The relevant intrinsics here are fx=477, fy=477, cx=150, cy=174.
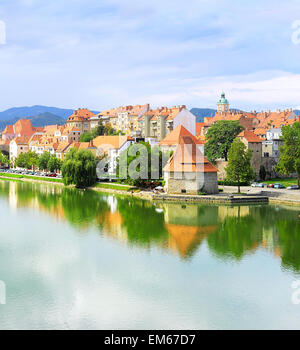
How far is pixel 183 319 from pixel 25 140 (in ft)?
208

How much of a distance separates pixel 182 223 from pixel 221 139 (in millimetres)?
18202

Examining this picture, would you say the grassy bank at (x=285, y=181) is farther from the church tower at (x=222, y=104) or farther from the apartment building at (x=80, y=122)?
the church tower at (x=222, y=104)

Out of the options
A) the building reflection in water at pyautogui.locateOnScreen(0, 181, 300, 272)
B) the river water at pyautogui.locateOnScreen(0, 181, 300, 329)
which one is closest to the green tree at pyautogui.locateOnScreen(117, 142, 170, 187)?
the building reflection in water at pyautogui.locateOnScreen(0, 181, 300, 272)

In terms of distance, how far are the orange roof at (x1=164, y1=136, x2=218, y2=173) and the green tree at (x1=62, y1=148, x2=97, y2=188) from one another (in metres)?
7.93

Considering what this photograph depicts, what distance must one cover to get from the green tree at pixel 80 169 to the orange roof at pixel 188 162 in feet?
26.0

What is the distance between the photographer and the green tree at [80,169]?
37.6m

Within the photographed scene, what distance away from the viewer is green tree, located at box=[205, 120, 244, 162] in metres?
38.8

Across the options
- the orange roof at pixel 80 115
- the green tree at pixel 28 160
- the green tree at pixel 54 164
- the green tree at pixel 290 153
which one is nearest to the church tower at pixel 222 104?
the orange roof at pixel 80 115

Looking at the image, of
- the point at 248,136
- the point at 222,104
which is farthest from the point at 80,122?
the point at 222,104

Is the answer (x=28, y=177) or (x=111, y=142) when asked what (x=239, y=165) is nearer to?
(x=111, y=142)

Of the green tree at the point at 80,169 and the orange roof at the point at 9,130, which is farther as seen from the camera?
the orange roof at the point at 9,130

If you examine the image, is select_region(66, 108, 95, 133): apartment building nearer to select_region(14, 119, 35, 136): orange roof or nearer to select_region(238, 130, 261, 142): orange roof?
select_region(14, 119, 35, 136): orange roof

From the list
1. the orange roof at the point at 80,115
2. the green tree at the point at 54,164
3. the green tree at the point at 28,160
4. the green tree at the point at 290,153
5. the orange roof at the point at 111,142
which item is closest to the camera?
the green tree at the point at 290,153
